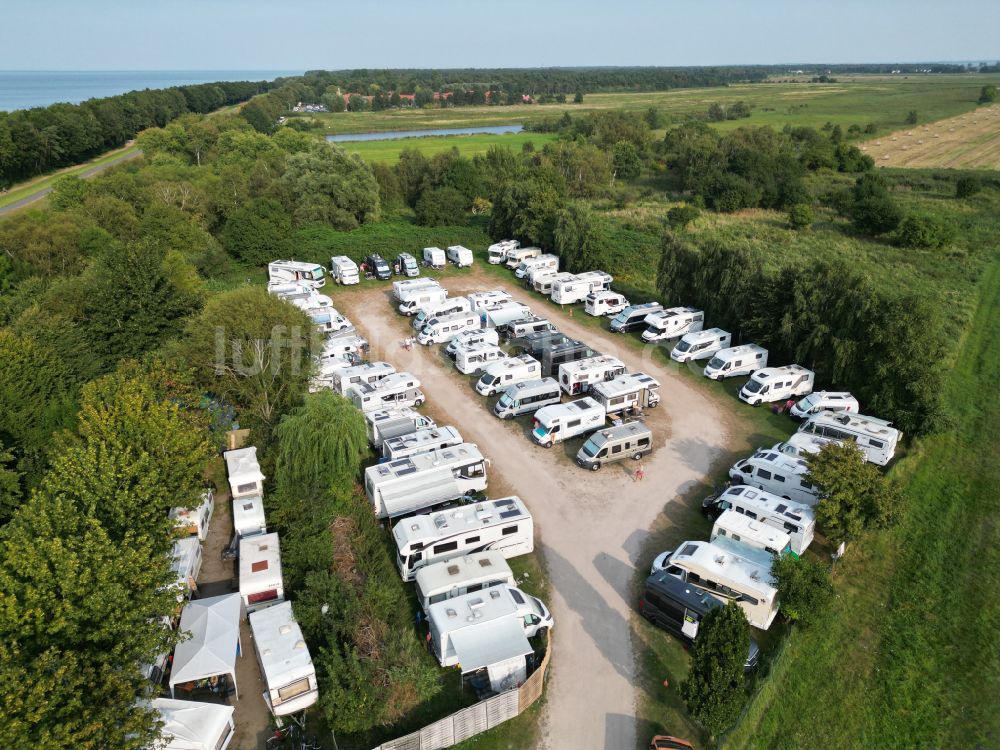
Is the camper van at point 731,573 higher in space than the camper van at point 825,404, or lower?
higher

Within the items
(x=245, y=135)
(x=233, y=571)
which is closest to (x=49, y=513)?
(x=233, y=571)

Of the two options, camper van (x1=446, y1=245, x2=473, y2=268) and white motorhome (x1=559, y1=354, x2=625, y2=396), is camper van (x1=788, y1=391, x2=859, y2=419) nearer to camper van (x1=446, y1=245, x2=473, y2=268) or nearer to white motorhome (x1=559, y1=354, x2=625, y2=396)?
white motorhome (x1=559, y1=354, x2=625, y2=396)

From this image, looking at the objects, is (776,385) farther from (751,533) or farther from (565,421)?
(751,533)

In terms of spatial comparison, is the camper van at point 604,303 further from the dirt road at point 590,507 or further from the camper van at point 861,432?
the camper van at point 861,432

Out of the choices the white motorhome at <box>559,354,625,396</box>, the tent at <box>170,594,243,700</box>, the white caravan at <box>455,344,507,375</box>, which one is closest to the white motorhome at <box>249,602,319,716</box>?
the tent at <box>170,594,243,700</box>

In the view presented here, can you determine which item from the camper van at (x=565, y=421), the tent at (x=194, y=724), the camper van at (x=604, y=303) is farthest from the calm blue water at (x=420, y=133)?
the tent at (x=194, y=724)

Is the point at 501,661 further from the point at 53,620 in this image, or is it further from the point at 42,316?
the point at 42,316

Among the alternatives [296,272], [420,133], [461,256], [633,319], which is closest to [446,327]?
[633,319]
